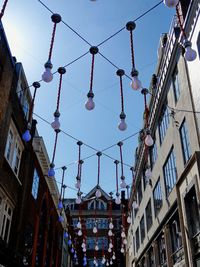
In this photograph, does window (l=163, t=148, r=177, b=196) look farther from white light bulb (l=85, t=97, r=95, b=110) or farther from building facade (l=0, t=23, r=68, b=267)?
white light bulb (l=85, t=97, r=95, b=110)

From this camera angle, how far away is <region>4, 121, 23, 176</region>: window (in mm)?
18422

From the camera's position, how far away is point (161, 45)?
21750 millimetres

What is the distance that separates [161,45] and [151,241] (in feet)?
50.3

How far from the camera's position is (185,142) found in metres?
17.0

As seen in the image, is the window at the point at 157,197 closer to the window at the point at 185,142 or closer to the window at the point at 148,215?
the window at the point at 148,215

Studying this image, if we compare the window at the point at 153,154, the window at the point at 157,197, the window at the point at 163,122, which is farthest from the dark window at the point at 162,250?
the window at the point at 163,122

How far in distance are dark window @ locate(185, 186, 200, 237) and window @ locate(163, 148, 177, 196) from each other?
9.69 feet

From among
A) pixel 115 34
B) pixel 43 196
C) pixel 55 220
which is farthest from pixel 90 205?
pixel 115 34

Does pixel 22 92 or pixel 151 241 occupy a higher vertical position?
pixel 22 92

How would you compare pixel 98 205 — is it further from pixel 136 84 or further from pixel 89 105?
pixel 136 84

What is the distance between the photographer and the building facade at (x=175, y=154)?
15225mm

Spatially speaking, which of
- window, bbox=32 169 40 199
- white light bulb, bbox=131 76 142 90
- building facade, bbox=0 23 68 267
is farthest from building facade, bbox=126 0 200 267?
window, bbox=32 169 40 199

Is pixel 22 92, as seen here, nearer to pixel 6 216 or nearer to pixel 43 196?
pixel 6 216

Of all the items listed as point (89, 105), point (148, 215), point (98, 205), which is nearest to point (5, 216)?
point (89, 105)
